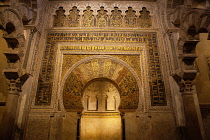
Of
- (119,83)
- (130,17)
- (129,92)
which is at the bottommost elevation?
(129,92)

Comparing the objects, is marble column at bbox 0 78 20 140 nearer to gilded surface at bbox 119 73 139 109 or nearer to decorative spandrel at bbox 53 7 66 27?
decorative spandrel at bbox 53 7 66 27

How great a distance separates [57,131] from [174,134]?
3.04 m

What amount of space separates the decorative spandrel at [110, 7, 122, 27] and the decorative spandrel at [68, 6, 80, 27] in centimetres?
119

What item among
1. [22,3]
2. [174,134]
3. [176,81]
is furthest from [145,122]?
[22,3]

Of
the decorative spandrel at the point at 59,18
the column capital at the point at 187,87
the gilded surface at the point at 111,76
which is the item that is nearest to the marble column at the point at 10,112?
the gilded surface at the point at 111,76

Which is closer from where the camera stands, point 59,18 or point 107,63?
point 107,63

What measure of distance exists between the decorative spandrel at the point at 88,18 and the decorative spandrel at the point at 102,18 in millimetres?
209

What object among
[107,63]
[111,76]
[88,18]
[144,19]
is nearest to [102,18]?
[88,18]

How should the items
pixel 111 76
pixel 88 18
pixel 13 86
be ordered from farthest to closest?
pixel 88 18
pixel 111 76
pixel 13 86

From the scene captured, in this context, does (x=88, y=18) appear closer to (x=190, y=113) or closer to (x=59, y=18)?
(x=59, y=18)

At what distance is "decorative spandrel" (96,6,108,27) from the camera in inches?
223

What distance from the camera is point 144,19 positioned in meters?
5.82

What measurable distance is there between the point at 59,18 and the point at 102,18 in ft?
4.93

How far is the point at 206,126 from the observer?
15.4 ft
